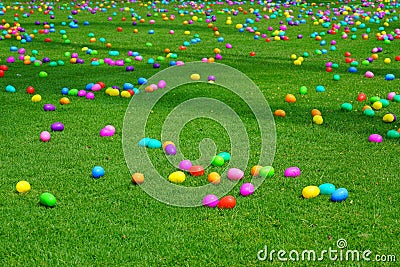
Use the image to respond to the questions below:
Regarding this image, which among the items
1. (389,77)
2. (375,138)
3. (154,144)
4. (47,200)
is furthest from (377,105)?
(47,200)

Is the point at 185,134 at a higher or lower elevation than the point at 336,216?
lower

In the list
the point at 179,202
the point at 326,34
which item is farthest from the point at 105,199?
the point at 326,34

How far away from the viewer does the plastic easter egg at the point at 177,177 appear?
466 cm

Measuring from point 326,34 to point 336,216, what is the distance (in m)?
9.63

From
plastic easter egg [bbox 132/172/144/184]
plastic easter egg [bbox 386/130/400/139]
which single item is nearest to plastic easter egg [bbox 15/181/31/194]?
plastic easter egg [bbox 132/172/144/184]

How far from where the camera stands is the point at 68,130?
6.03 meters

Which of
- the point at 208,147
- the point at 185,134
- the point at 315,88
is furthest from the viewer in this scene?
the point at 315,88

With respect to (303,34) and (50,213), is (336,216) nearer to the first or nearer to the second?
(50,213)

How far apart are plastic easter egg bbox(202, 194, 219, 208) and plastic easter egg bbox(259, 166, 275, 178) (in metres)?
0.65

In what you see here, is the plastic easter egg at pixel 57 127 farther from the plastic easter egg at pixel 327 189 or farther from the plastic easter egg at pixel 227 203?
the plastic easter egg at pixel 327 189

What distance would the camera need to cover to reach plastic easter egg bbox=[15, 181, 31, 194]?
449cm

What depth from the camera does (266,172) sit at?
15.6ft

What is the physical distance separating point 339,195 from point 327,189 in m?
0.14

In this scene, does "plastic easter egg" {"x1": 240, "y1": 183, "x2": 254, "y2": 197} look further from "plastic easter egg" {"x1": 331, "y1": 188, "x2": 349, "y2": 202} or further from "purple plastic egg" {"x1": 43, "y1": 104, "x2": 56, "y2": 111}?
"purple plastic egg" {"x1": 43, "y1": 104, "x2": 56, "y2": 111}
